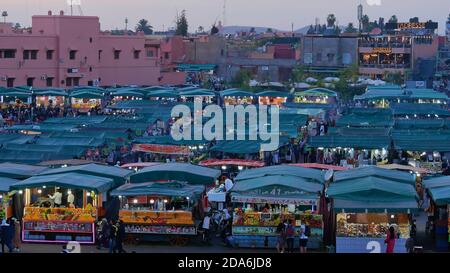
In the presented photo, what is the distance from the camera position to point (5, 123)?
64.8 ft

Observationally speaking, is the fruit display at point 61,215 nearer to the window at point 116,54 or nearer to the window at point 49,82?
the window at point 49,82

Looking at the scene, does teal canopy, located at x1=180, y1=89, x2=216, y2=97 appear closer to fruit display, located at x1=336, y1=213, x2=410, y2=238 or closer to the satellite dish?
the satellite dish

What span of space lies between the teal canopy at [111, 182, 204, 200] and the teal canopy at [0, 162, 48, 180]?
4.85 feet

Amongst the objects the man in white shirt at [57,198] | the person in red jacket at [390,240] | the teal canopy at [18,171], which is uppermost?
the teal canopy at [18,171]

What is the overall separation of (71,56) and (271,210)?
25704mm

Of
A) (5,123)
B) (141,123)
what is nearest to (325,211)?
(141,123)

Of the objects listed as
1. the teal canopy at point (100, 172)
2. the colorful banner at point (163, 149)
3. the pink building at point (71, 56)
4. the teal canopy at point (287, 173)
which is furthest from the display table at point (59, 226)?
the pink building at point (71, 56)

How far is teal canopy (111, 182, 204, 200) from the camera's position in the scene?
8.32 m

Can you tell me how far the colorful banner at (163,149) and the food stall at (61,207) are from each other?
202 inches

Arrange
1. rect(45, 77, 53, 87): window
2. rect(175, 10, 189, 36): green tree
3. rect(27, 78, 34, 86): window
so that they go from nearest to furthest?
rect(27, 78, 34, 86): window < rect(45, 77, 53, 87): window < rect(175, 10, 189, 36): green tree

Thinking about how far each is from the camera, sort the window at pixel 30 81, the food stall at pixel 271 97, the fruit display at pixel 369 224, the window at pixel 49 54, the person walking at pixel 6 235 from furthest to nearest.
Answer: the window at pixel 49 54 → the window at pixel 30 81 → the food stall at pixel 271 97 → the fruit display at pixel 369 224 → the person walking at pixel 6 235

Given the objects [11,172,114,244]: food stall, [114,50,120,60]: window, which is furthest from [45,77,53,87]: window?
[11,172,114,244]: food stall

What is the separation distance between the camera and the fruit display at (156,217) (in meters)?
8.20

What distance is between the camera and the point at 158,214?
820 centimetres
